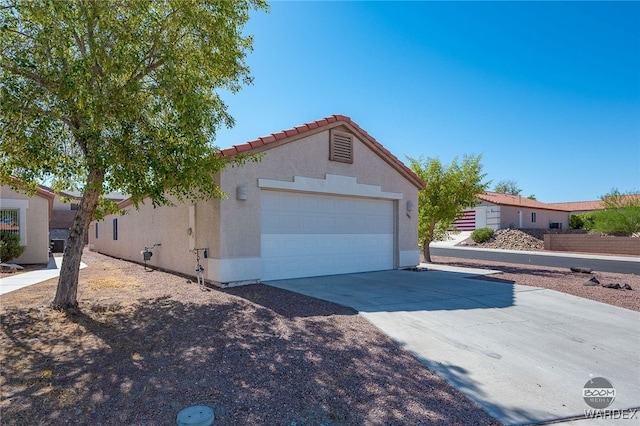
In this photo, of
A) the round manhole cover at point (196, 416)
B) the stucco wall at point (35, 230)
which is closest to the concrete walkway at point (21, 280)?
the stucco wall at point (35, 230)

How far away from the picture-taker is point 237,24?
7.37m

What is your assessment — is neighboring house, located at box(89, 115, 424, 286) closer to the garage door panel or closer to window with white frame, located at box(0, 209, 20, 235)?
the garage door panel

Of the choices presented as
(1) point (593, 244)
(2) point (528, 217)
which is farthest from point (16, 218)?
(2) point (528, 217)

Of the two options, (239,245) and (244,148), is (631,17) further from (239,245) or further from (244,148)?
(239,245)

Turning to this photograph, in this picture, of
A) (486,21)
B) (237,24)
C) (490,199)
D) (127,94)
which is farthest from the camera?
(490,199)

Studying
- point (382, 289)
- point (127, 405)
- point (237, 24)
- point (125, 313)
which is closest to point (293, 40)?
point (237, 24)

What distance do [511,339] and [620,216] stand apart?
2900 cm

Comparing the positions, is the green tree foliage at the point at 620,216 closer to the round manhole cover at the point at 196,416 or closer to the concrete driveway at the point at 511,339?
the concrete driveway at the point at 511,339

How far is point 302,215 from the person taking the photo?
10.6 meters

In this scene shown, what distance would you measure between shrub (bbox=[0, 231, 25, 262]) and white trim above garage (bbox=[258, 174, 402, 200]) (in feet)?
36.8

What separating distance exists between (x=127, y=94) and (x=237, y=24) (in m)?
2.68

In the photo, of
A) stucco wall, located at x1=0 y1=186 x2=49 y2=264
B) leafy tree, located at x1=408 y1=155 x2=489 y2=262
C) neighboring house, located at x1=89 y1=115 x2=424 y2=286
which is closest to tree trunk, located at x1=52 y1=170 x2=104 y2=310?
neighboring house, located at x1=89 y1=115 x2=424 y2=286

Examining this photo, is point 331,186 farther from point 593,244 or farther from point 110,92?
point 593,244

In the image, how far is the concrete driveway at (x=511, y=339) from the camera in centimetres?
387
